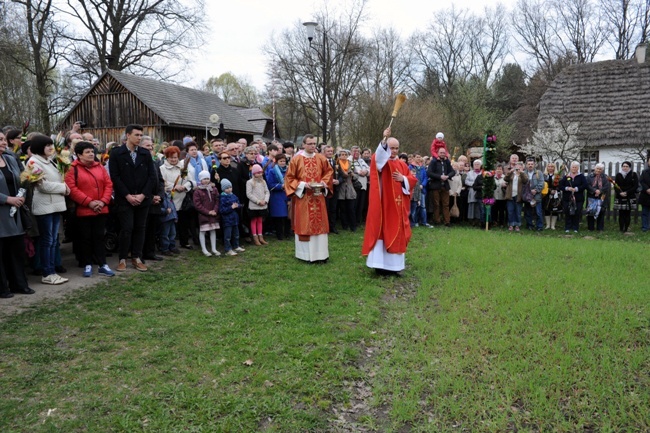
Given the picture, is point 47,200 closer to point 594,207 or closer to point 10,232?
point 10,232

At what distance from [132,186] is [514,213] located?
10077 millimetres

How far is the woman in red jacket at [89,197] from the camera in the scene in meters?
6.85

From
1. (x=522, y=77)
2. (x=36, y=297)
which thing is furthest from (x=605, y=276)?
(x=522, y=77)

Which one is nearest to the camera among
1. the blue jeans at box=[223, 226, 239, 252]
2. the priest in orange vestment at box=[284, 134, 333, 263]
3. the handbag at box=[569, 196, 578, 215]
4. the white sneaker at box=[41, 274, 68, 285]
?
the white sneaker at box=[41, 274, 68, 285]

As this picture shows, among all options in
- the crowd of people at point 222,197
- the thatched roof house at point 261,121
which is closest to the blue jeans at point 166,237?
the crowd of people at point 222,197

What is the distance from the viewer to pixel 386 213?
7.57 m

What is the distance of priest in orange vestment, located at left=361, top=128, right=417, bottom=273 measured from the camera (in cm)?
750

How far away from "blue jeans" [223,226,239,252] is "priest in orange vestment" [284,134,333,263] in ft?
4.15

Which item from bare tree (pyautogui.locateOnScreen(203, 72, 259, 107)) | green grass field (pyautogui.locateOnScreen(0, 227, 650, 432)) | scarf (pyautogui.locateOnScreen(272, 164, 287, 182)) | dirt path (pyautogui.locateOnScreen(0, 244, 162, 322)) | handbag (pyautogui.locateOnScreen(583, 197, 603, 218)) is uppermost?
bare tree (pyautogui.locateOnScreen(203, 72, 259, 107))

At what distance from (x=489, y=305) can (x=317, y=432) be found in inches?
133

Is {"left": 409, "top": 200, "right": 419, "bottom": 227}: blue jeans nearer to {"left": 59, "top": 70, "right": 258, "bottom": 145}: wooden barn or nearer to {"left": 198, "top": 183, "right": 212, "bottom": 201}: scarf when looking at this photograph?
{"left": 198, "top": 183, "right": 212, "bottom": 201}: scarf

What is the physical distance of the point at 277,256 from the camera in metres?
8.98

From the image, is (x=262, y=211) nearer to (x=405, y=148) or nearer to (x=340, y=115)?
(x=405, y=148)

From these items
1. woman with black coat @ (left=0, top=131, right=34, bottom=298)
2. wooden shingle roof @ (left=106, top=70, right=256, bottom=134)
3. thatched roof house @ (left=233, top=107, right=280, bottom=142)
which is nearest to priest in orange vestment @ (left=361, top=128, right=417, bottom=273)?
woman with black coat @ (left=0, top=131, right=34, bottom=298)
